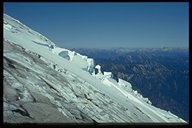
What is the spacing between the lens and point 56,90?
41.9 feet

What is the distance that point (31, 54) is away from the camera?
606 inches

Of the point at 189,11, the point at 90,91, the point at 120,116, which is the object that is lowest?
→ the point at 120,116

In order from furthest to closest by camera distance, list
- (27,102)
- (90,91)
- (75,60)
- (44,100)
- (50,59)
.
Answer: (75,60)
(50,59)
(90,91)
(44,100)
(27,102)

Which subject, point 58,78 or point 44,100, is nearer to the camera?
point 44,100

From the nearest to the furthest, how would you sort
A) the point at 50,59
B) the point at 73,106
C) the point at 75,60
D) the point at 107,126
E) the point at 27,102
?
the point at 107,126
the point at 27,102
the point at 73,106
the point at 50,59
the point at 75,60

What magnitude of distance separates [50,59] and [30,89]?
602 cm

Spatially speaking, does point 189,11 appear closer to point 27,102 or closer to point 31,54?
point 27,102

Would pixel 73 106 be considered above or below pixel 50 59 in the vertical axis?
below

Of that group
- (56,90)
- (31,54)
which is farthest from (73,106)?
(31,54)

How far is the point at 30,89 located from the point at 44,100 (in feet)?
2.01

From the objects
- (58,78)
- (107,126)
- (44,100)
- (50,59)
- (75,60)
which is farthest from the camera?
(75,60)

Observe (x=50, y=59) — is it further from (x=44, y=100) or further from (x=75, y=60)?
(x=44, y=100)

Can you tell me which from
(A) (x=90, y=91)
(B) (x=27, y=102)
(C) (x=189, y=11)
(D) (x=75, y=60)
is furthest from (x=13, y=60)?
(D) (x=75, y=60)

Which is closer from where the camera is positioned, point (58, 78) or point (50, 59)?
point (58, 78)
